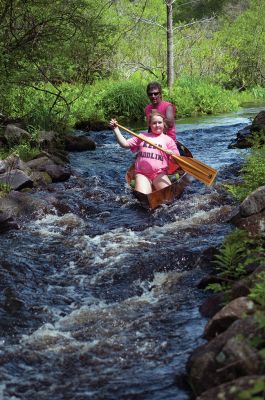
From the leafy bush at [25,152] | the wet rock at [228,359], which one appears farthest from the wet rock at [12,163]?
the wet rock at [228,359]

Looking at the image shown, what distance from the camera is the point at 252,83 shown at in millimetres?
33469

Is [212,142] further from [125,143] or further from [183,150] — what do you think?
[125,143]

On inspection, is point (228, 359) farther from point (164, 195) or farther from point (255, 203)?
point (164, 195)

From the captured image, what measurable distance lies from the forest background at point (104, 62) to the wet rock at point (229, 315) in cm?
761

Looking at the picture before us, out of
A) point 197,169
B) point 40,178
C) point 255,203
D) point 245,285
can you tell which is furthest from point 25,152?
point 245,285

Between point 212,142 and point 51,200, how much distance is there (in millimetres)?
6404

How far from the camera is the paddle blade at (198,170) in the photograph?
8.21 meters

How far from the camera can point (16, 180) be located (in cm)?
872

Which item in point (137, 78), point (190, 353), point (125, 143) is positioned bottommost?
point (190, 353)

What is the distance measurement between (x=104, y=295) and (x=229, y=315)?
5.55 feet

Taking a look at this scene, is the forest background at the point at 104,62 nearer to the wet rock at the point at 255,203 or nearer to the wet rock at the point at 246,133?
the wet rock at the point at 246,133

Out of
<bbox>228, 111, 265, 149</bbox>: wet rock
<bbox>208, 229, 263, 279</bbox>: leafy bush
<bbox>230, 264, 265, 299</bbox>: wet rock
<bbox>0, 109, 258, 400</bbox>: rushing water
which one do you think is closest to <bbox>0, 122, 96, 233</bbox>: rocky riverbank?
<bbox>0, 109, 258, 400</bbox>: rushing water

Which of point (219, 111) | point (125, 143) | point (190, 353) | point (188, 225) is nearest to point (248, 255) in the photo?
point (190, 353)

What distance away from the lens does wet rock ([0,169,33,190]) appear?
858cm
